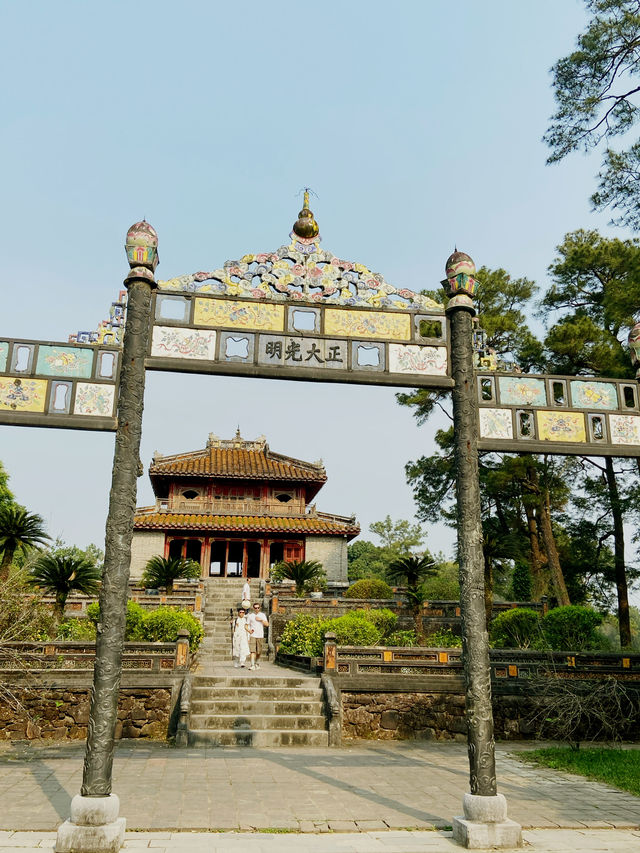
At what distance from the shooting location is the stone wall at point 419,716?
406 inches

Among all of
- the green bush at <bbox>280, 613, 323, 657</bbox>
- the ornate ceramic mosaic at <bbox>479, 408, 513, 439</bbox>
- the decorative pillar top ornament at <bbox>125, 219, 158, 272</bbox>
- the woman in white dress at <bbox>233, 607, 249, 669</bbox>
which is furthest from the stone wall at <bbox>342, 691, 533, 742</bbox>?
the decorative pillar top ornament at <bbox>125, 219, 158, 272</bbox>

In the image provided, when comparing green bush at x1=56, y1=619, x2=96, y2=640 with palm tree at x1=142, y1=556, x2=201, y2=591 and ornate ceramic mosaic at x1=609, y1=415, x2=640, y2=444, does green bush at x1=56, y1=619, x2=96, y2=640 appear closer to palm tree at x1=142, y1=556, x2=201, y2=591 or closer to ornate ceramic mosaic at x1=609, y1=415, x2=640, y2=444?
palm tree at x1=142, y1=556, x2=201, y2=591

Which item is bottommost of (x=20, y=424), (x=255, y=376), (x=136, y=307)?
(x=20, y=424)

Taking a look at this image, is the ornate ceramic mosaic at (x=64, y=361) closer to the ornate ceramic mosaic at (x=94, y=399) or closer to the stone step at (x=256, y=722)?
the ornate ceramic mosaic at (x=94, y=399)

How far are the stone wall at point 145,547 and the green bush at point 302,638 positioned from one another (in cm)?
1290

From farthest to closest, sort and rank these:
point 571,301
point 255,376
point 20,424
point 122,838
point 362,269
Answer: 1. point 571,301
2. point 362,269
3. point 255,376
4. point 20,424
5. point 122,838

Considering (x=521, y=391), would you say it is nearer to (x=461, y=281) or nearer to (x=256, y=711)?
(x=461, y=281)

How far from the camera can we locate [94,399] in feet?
18.8

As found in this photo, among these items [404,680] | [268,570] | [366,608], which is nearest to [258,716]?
[404,680]

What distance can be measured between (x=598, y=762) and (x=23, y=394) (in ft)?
25.6

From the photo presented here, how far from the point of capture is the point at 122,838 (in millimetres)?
4664

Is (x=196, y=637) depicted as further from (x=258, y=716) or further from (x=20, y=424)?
(x=20, y=424)

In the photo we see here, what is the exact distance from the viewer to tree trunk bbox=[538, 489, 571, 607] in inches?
808

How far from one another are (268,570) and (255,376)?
78.0 ft
